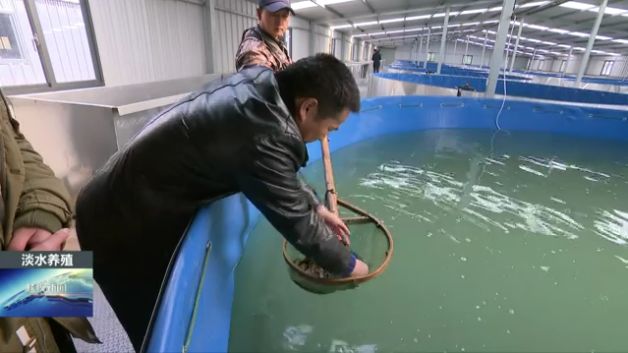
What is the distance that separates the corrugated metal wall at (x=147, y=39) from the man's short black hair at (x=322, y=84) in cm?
385

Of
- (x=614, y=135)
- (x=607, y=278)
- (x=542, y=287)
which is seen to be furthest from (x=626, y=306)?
(x=614, y=135)

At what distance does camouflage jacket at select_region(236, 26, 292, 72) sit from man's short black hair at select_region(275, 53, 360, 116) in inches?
34.0

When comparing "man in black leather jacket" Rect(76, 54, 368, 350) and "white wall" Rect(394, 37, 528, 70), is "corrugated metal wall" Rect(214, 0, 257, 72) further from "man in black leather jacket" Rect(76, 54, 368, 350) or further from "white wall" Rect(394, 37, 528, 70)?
"white wall" Rect(394, 37, 528, 70)

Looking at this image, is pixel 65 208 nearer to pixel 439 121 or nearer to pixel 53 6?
pixel 53 6

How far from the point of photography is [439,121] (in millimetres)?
5328

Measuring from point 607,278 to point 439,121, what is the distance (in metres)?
3.91

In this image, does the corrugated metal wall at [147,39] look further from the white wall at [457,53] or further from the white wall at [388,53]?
the white wall at [388,53]

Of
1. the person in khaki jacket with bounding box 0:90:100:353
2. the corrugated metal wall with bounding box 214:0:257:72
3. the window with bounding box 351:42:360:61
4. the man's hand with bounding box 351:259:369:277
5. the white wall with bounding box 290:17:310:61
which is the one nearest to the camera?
the person in khaki jacket with bounding box 0:90:100:353

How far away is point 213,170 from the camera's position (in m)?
0.80

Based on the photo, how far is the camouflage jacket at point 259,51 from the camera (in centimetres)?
166

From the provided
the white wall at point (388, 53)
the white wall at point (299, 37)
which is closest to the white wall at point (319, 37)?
the white wall at point (299, 37)

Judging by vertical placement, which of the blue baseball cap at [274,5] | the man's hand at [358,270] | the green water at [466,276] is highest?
the blue baseball cap at [274,5]

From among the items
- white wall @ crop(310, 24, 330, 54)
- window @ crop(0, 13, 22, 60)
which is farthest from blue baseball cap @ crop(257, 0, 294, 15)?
white wall @ crop(310, 24, 330, 54)

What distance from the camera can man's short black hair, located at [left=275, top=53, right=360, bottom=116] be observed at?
82 centimetres
